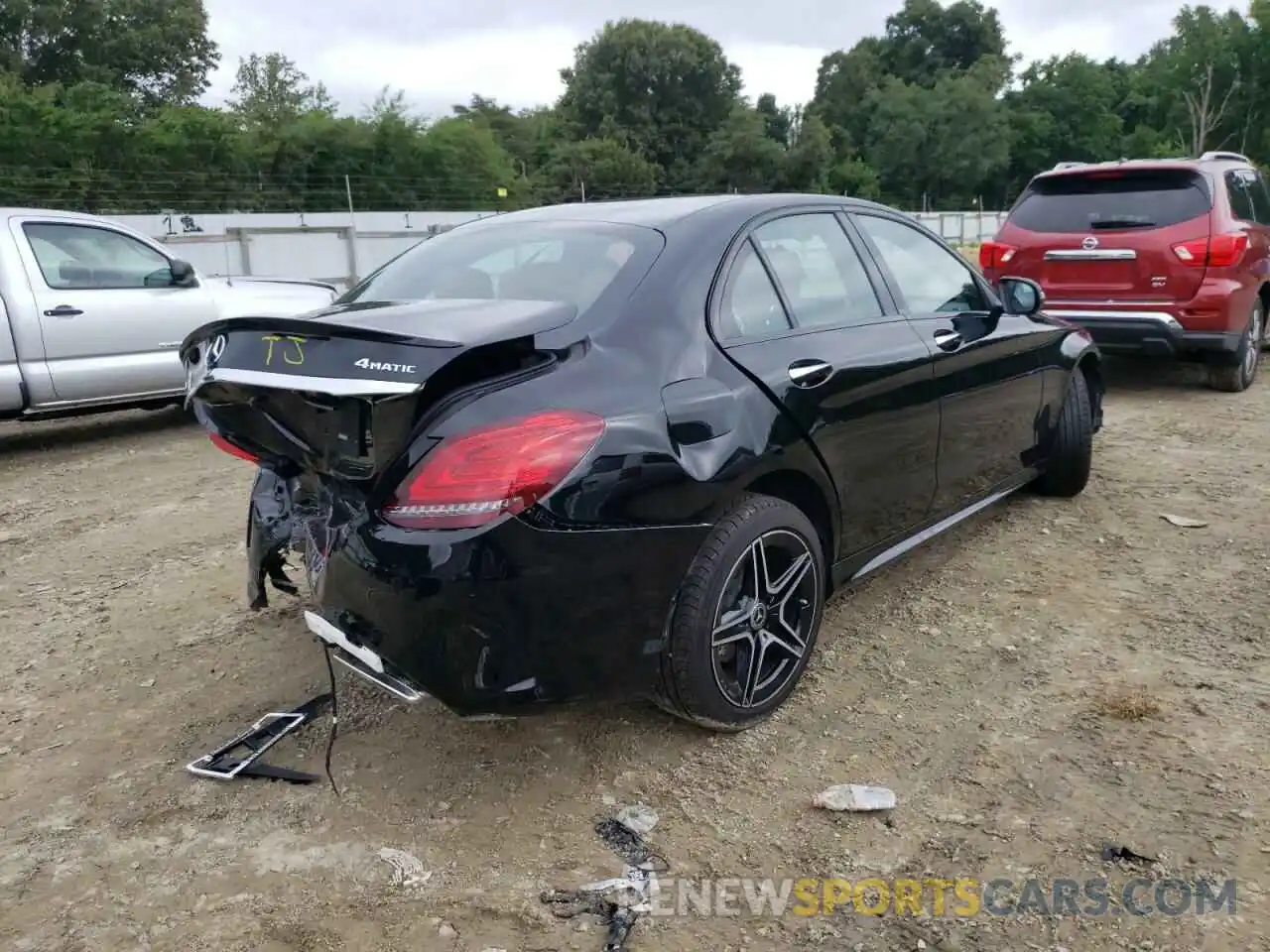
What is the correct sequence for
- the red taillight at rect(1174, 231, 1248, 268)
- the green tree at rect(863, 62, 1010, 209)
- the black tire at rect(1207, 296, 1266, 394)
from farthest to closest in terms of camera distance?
the green tree at rect(863, 62, 1010, 209), the black tire at rect(1207, 296, 1266, 394), the red taillight at rect(1174, 231, 1248, 268)

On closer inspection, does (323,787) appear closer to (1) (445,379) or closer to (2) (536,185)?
(1) (445,379)

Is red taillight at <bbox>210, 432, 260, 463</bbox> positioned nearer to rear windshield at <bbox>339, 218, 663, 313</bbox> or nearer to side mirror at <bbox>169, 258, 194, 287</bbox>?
rear windshield at <bbox>339, 218, 663, 313</bbox>

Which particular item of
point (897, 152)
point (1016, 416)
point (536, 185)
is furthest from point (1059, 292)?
point (897, 152)

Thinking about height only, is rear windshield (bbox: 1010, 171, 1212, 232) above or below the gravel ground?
above

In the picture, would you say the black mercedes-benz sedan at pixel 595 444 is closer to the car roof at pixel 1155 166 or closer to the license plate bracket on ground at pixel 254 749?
the license plate bracket on ground at pixel 254 749

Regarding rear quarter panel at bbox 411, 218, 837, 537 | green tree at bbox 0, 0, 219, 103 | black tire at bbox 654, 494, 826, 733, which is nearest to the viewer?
rear quarter panel at bbox 411, 218, 837, 537

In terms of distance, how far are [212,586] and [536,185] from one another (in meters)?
37.3

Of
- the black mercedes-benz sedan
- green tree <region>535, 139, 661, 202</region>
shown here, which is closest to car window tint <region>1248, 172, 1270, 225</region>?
the black mercedes-benz sedan

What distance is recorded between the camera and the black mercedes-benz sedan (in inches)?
95.3

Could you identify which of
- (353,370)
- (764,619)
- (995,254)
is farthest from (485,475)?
(995,254)

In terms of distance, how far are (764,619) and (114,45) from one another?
45927 millimetres

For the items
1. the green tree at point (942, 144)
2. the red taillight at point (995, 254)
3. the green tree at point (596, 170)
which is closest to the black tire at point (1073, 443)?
the red taillight at point (995, 254)

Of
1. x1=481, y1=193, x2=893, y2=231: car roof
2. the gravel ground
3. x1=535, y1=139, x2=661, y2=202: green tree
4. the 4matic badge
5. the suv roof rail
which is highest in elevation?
x1=535, y1=139, x2=661, y2=202: green tree

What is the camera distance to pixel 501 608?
2418 millimetres
